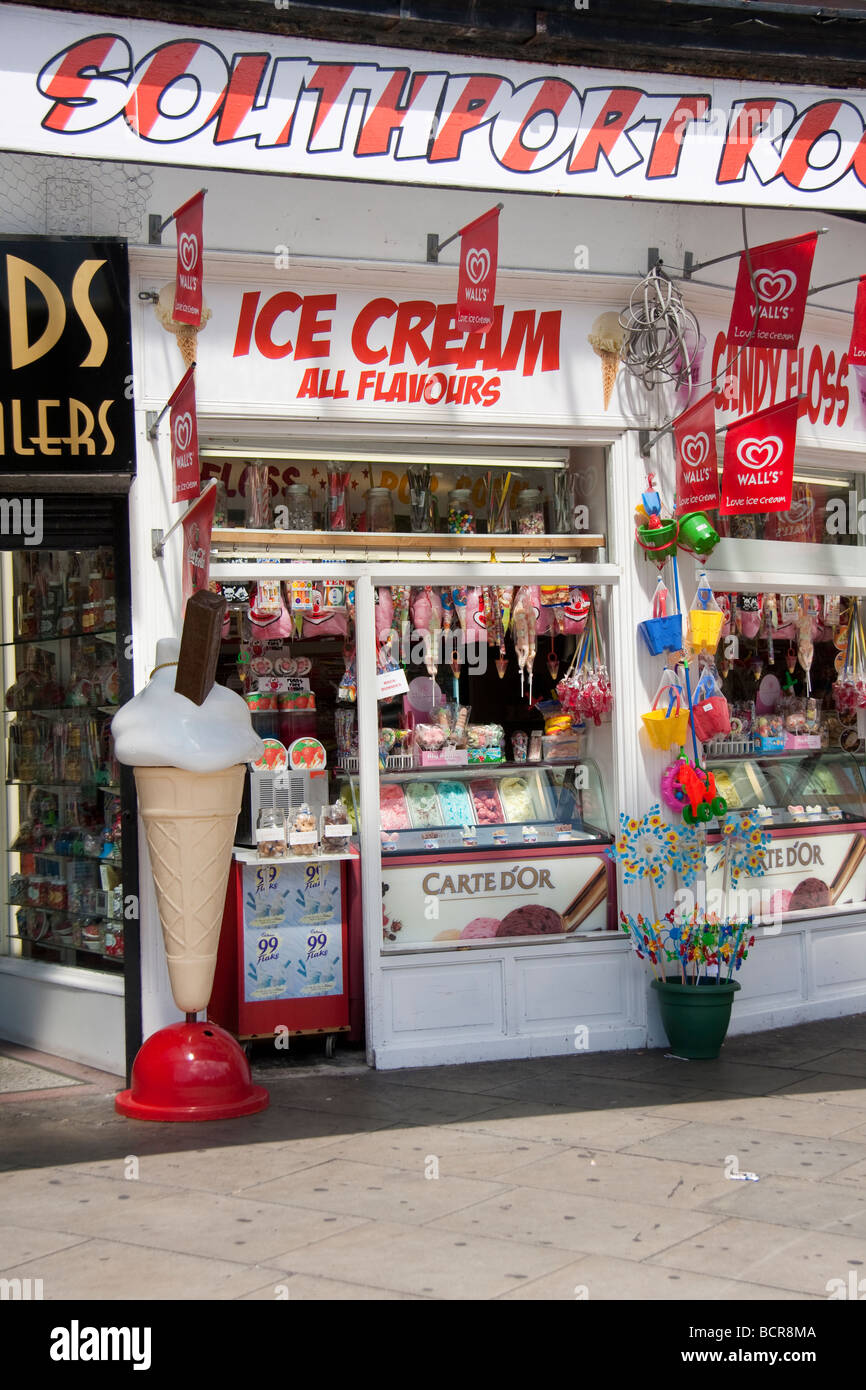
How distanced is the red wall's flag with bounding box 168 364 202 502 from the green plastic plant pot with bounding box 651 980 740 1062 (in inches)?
144

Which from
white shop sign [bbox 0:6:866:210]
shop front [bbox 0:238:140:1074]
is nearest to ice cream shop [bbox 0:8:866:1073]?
shop front [bbox 0:238:140:1074]

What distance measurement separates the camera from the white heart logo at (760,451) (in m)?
7.26

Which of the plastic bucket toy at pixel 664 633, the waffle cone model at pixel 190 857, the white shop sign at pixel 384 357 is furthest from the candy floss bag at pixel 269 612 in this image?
the plastic bucket toy at pixel 664 633

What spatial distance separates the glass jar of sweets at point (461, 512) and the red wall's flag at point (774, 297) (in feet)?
5.64

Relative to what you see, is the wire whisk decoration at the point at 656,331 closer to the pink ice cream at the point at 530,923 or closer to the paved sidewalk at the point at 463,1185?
the pink ice cream at the point at 530,923

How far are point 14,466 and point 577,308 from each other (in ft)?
10.5

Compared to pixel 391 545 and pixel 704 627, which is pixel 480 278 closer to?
pixel 391 545

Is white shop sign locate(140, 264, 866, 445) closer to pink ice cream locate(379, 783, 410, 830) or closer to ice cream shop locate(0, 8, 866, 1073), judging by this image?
ice cream shop locate(0, 8, 866, 1073)

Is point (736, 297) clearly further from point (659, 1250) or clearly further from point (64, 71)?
point (659, 1250)

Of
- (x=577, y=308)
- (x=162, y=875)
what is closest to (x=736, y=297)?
(x=577, y=308)

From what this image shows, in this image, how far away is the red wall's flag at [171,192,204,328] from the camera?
6.15m

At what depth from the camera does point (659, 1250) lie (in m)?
4.64

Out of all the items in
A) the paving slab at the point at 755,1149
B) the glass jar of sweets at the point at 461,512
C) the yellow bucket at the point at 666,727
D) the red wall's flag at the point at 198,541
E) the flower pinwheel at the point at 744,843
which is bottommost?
the paving slab at the point at 755,1149

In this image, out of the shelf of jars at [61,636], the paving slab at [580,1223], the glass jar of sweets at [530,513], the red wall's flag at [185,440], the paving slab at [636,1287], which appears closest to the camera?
the paving slab at [636,1287]
